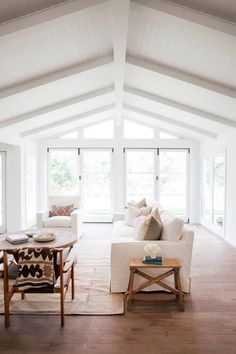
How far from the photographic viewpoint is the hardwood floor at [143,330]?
256cm

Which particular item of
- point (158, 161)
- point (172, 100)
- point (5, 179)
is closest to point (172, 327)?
point (172, 100)

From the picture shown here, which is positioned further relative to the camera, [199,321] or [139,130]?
[139,130]

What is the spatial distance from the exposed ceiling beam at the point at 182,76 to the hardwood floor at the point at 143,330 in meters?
2.63

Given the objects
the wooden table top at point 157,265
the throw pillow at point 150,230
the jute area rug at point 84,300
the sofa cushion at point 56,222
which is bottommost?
the jute area rug at point 84,300

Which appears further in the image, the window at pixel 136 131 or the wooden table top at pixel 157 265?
the window at pixel 136 131

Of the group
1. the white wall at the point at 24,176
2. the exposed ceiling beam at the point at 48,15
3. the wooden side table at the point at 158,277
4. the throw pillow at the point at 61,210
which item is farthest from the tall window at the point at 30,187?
the exposed ceiling beam at the point at 48,15

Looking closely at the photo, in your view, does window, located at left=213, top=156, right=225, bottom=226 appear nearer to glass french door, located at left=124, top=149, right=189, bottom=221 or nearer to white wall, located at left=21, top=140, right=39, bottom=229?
glass french door, located at left=124, top=149, right=189, bottom=221

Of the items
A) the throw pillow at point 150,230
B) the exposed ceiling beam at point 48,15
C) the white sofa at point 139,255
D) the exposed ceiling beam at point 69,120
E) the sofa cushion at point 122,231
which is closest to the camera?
the exposed ceiling beam at point 48,15

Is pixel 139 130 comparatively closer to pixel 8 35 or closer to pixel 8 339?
pixel 8 35

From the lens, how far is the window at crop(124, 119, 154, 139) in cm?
848

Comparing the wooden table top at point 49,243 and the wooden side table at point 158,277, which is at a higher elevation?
the wooden table top at point 49,243

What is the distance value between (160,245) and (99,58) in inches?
103

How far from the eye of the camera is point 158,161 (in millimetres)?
8492

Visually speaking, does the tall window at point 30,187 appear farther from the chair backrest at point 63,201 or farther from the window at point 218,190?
the window at point 218,190
